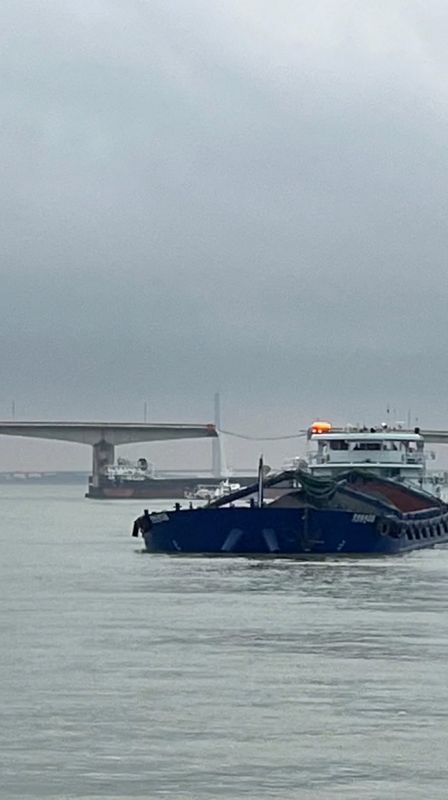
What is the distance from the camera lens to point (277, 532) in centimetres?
5659

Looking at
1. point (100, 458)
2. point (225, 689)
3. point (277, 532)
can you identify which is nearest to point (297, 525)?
point (277, 532)

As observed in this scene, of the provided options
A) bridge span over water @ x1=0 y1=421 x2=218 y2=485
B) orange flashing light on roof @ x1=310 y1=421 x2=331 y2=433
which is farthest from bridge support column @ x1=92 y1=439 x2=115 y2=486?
orange flashing light on roof @ x1=310 y1=421 x2=331 y2=433

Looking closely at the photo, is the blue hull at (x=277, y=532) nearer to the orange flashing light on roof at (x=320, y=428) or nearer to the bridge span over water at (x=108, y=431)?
the orange flashing light on roof at (x=320, y=428)

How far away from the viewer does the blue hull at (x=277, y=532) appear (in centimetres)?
5622

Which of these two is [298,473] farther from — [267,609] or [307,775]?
[307,775]

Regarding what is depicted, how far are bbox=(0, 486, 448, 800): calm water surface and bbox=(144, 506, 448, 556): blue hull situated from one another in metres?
7.81

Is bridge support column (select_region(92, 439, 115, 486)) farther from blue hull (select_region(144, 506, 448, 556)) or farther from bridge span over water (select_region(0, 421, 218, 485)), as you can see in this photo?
blue hull (select_region(144, 506, 448, 556))

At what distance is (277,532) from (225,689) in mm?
31118

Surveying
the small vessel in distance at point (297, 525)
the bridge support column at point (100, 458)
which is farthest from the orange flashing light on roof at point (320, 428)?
the bridge support column at point (100, 458)

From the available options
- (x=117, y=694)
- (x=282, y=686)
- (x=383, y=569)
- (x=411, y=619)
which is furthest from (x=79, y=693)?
(x=383, y=569)

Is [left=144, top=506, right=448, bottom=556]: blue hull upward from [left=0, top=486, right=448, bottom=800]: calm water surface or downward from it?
upward

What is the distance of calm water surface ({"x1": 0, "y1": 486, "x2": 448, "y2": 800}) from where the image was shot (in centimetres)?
1952

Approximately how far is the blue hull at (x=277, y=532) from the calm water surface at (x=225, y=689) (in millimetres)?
7810

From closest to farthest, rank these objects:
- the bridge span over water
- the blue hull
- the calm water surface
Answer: the calm water surface < the blue hull < the bridge span over water
